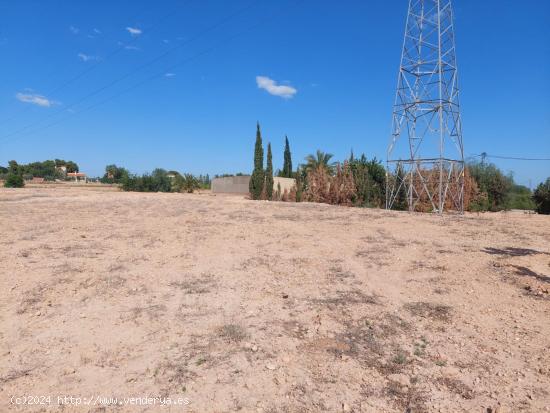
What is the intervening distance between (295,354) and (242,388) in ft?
2.04

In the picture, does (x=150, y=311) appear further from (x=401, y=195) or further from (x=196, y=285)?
(x=401, y=195)

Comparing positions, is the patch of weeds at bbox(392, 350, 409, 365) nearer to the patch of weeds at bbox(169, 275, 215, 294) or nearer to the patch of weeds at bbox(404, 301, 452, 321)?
the patch of weeds at bbox(404, 301, 452, 321)

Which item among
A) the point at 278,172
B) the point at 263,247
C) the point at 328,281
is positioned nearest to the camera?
the point at 328,281

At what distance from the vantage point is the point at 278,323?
12.5 feet

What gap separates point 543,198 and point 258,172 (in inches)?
641

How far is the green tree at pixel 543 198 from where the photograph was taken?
18186 mm

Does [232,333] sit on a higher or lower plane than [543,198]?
lower

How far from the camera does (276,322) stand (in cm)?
383

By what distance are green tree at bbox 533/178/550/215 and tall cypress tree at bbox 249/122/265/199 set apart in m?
15.1

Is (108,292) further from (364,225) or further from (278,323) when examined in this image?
(364,225)

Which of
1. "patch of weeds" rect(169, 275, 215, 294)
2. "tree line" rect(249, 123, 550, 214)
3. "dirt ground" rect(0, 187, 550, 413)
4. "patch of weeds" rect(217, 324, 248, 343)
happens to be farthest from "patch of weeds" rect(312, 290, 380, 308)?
"tree line" rect(249, 123, 550, 214)

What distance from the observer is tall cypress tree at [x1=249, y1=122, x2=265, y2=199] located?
25.7 m

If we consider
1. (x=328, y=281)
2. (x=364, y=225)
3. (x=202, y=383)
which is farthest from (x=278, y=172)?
(x=202, y=383)

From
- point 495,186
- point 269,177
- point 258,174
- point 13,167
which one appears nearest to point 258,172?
point 258,174
